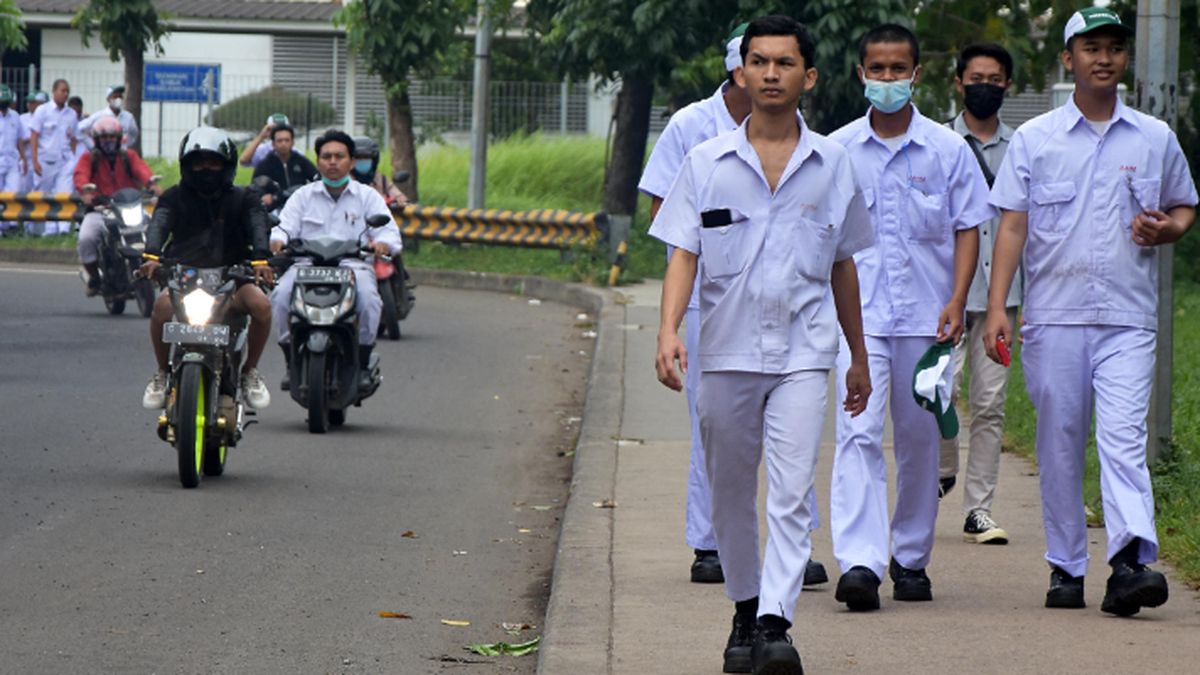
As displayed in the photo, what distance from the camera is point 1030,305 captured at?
738 cm

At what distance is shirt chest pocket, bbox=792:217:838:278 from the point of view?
20.1 feet

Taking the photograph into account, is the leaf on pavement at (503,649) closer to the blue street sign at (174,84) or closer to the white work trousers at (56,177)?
the white work trousers at (56,177)

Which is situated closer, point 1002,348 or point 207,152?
point 1002,348

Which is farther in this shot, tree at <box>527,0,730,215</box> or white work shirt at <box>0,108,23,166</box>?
white work shirt at <box>0,108,23,166</box>

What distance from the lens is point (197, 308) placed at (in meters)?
10.5

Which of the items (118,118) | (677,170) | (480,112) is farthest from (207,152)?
(480,112)

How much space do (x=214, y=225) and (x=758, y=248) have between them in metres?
5.33

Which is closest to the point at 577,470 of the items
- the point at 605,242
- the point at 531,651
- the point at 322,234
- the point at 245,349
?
the point at 245,349

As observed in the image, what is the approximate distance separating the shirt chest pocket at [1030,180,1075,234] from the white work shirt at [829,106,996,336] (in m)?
0.19

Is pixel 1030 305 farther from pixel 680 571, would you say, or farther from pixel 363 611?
pixel 363 611

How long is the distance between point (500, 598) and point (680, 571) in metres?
0.67

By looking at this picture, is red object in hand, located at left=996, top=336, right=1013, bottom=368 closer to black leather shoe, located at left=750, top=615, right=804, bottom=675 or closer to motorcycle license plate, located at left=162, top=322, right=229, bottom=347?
black leather shoe, located at left=750, top=615, right=804, bottom=675

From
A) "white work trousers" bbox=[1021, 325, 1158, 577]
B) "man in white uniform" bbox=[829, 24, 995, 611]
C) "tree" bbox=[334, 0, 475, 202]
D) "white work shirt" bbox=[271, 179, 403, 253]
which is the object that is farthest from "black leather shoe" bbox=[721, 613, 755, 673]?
"tree" bbox=[334, 0, 475, 202]

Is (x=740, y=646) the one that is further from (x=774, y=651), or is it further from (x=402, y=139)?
(x=402, y=139)
